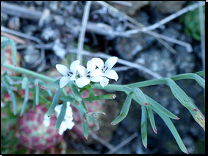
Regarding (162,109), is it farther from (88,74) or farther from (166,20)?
(166,20)

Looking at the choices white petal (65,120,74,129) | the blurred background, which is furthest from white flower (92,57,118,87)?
the blurred background

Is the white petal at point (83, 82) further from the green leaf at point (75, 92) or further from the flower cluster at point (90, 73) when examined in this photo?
the green leaf at point (75, 92)

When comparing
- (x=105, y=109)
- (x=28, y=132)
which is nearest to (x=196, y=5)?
(x=105, y=109)

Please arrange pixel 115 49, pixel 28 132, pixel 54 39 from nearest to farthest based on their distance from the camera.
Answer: pixel 28 132 → pixel 54 39 → pixel 115 49

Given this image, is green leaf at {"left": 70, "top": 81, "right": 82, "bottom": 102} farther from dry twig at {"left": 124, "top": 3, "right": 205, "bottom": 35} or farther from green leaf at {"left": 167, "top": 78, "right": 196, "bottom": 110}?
dry twig at {"left": 124, "top": 3, "right": 205, "bottom": 35}

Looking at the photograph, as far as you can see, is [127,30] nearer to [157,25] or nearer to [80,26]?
[157,25]

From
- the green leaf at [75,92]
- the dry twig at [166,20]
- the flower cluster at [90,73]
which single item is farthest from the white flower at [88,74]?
the dry twig at [166,20]

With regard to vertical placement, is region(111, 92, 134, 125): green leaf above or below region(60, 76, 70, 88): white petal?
below
